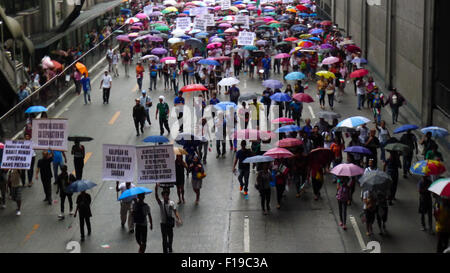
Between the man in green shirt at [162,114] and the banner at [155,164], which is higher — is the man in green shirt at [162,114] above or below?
below

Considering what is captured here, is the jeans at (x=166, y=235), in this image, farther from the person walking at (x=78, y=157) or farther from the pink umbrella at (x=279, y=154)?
the person walking at (x=78, y=157)

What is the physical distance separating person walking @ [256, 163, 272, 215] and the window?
28.2 metres

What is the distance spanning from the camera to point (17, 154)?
65.2ft

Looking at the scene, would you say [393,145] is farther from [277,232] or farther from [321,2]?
[321,2]

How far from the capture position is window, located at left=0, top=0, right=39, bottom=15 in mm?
44219

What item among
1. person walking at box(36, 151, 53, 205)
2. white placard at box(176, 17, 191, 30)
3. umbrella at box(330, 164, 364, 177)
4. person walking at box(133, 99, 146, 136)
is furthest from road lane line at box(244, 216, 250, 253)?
white placard at box(176, 17, 191, 30)

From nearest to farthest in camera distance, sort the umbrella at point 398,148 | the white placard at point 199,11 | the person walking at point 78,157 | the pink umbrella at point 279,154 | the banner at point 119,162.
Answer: the banner at point 119,162
the umbrella at point 398,148
the pink umbrella at point 279,154
the person walking at point 78,157
the white placard at point 199,11

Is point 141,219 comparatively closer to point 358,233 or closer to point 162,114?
point 358,233

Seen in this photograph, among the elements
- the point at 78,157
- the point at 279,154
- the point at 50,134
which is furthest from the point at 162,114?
the point at 279,154

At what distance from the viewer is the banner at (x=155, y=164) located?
57.4 ft

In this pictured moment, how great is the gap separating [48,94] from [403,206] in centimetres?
1808

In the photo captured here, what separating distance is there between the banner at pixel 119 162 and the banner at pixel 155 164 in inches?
19.8

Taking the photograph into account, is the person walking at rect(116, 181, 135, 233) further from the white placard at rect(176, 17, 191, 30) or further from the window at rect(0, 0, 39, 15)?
the white placard at rect(176, 17, 191, 30)

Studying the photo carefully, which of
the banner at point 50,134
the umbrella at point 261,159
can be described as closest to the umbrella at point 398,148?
the umbrella at point 261,159
